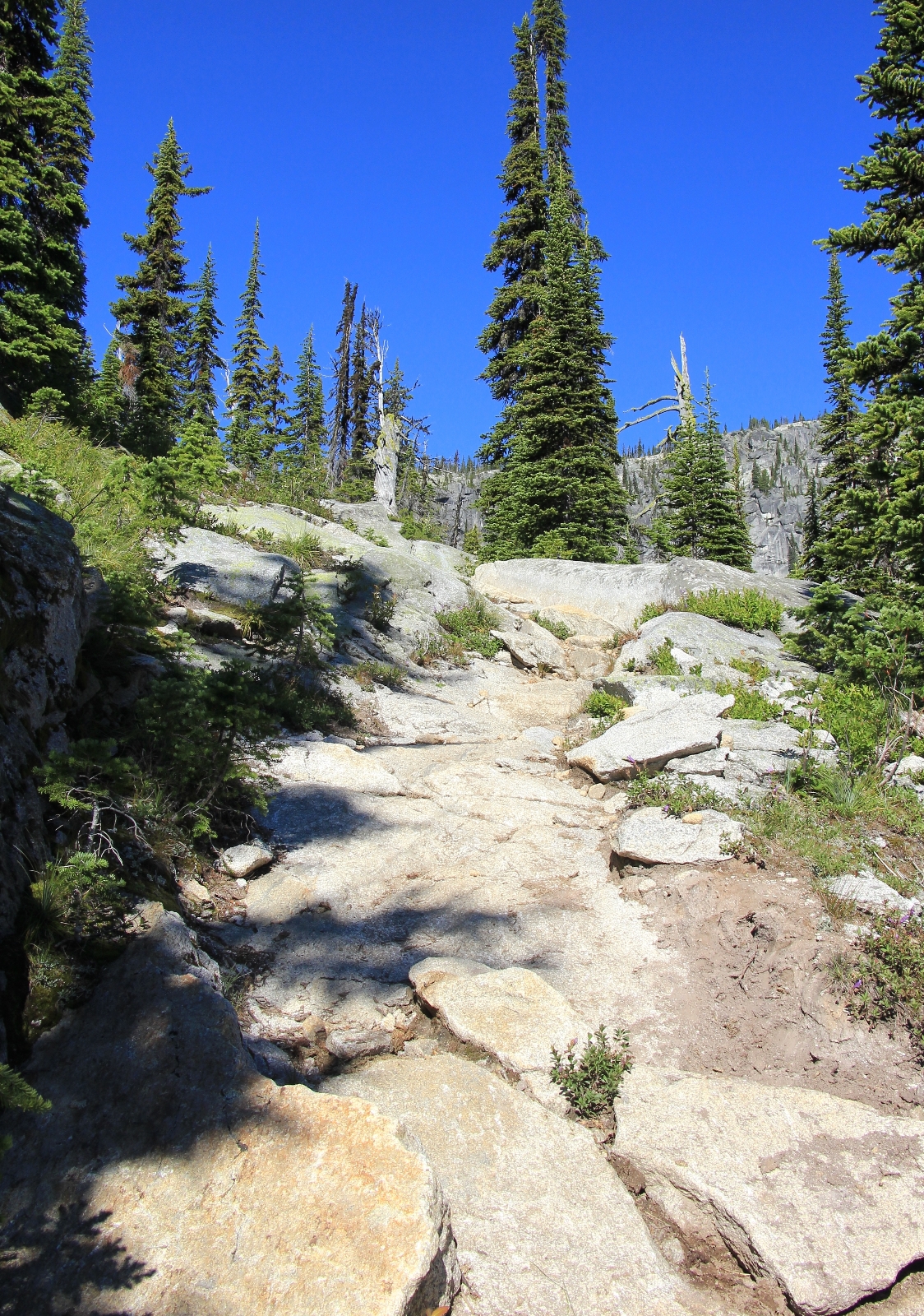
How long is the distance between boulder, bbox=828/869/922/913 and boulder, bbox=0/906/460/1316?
348cm

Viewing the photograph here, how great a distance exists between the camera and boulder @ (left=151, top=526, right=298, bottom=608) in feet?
35.1

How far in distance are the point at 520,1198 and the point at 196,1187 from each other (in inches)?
56.8

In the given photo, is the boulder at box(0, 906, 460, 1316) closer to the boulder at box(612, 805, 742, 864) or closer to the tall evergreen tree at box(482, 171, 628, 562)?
the boulder at box(612, 805, 742, 864)

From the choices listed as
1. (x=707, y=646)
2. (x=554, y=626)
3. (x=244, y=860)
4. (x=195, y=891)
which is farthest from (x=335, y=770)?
(x=554, y=626)

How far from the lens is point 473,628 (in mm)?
14578

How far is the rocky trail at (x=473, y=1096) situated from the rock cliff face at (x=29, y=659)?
68 cm

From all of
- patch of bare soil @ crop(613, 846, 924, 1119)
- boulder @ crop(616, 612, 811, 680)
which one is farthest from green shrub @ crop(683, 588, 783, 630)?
patch of bare soil @ crop(613, 846, 924, 1119)

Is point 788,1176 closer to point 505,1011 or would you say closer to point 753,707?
point 505,1011

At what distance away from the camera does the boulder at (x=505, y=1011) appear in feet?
12.8

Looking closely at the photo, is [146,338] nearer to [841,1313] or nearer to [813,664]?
[813,664]

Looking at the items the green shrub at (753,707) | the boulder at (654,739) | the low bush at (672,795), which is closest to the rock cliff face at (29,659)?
the low bush at (672,795)

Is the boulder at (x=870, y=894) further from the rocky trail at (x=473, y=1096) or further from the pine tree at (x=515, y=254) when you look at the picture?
the pine tree at (x=515, y=254)

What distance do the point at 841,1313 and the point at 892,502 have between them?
8048 mm

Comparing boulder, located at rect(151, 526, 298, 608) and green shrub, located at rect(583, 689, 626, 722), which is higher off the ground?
boulder, located at rect(151, 526, 298, 608)
